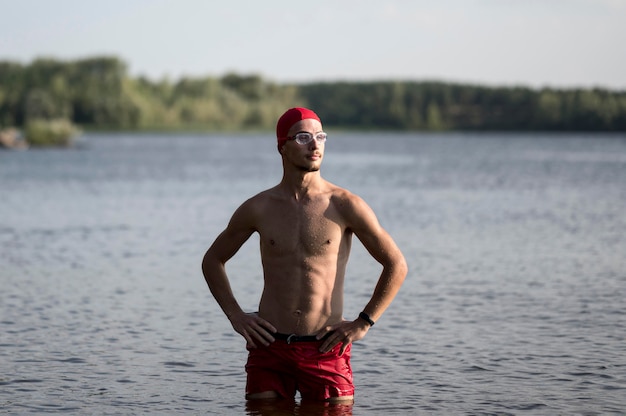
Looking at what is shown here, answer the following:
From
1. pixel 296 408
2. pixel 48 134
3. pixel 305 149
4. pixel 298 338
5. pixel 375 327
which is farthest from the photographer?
pixel 48 134

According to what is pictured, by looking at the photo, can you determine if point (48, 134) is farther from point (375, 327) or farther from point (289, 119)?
point (289, 119)

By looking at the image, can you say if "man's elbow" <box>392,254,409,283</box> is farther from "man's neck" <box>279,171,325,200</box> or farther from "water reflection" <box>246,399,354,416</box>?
"water reflection" <box>246,399,354,416</box>

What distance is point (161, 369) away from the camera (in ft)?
34.9

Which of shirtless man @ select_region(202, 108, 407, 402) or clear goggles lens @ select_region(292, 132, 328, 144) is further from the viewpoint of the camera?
shirtless man @ select_region(202, 108, 407, 402)

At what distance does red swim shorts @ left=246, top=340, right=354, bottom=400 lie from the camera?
7164mm

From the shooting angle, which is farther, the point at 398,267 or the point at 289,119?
the point at 398,267

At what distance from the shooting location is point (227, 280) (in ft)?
23.8

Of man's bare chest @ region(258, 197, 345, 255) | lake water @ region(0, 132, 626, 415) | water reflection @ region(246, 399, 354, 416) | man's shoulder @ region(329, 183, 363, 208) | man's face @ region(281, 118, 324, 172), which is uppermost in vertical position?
man's face @ region(281, 118, 324, 172)

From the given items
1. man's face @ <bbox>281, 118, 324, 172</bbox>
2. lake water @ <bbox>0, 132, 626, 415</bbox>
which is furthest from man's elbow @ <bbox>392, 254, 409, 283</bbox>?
lake water @ <bbox>0, 132, 626, 415</bbox>

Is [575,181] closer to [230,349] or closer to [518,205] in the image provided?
[518,205]

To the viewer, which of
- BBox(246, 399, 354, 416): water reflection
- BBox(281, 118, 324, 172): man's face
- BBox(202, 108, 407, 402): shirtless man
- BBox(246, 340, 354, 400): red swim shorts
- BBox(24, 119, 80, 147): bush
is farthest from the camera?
BBox(24, 119, 80, 147): bush

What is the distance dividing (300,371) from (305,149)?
4.68ft

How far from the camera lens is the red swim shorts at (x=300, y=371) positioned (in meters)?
7.16

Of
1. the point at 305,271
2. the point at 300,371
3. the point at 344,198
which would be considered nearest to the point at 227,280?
the point at 305,271
